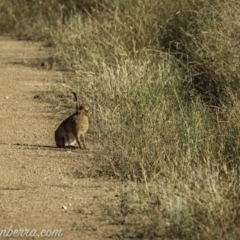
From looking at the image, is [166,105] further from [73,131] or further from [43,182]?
[43,182]

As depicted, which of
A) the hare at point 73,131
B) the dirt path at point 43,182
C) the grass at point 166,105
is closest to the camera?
the grass at point 166,105

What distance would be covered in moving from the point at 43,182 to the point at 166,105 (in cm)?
245

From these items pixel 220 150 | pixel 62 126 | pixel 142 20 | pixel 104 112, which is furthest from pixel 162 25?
pixel 220 150

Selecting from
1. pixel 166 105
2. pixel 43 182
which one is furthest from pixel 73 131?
pixel 43 182

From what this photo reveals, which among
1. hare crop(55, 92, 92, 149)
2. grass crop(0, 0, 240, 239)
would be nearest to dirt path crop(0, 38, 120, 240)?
hare crop(55, 92, 92, 149)

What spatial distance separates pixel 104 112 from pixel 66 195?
2855 mm

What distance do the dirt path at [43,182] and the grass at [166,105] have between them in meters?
0.22

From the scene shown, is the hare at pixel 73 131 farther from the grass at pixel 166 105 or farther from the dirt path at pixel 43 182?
the grass at pixel 166 105

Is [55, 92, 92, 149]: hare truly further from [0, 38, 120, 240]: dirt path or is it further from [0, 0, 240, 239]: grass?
[0, 0, 240, 239]: grass

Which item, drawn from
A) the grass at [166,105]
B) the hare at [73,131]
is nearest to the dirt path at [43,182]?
the hare at [73,131]

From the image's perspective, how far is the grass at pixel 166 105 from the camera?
282 inches

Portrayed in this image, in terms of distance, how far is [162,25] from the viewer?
14656 mm

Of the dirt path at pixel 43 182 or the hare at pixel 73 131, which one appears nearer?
the dirt path at pixel 43 182

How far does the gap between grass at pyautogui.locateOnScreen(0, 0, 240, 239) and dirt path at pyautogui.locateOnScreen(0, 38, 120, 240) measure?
22cm
